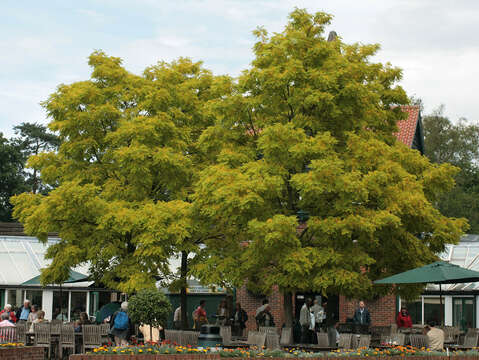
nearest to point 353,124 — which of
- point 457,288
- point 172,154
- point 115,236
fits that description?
point 172,154

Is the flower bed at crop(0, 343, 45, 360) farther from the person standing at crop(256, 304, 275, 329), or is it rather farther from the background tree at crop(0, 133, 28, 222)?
the background tree at crop(0, 133, 28, 222)

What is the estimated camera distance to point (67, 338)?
21.3 metres

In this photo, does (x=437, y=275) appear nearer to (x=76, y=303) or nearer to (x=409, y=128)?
(x=409, y=128)

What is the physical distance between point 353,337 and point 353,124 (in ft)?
23.0

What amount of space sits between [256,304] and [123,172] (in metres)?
9.95

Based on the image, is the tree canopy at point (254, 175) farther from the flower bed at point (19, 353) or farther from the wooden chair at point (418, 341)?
the flower bed at point (19, 353)

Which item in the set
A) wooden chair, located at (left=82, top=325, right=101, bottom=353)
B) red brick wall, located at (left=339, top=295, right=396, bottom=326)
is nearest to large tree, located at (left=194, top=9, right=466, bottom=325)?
wooden chair, located at (left=82, top=325, right=101, bottom=353)

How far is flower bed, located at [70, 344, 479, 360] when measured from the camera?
1449cm

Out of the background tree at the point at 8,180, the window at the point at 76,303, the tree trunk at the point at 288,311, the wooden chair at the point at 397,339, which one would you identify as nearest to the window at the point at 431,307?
the tree trunk at the point at 288,311

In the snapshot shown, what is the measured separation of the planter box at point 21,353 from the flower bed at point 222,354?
148 cm

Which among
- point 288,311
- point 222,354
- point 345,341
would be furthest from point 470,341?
point 222,354

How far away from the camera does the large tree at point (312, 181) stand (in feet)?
67.0

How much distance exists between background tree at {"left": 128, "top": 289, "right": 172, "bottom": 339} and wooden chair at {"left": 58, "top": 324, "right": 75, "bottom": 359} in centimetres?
329

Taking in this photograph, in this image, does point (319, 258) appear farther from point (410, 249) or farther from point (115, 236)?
point (115, 236)
